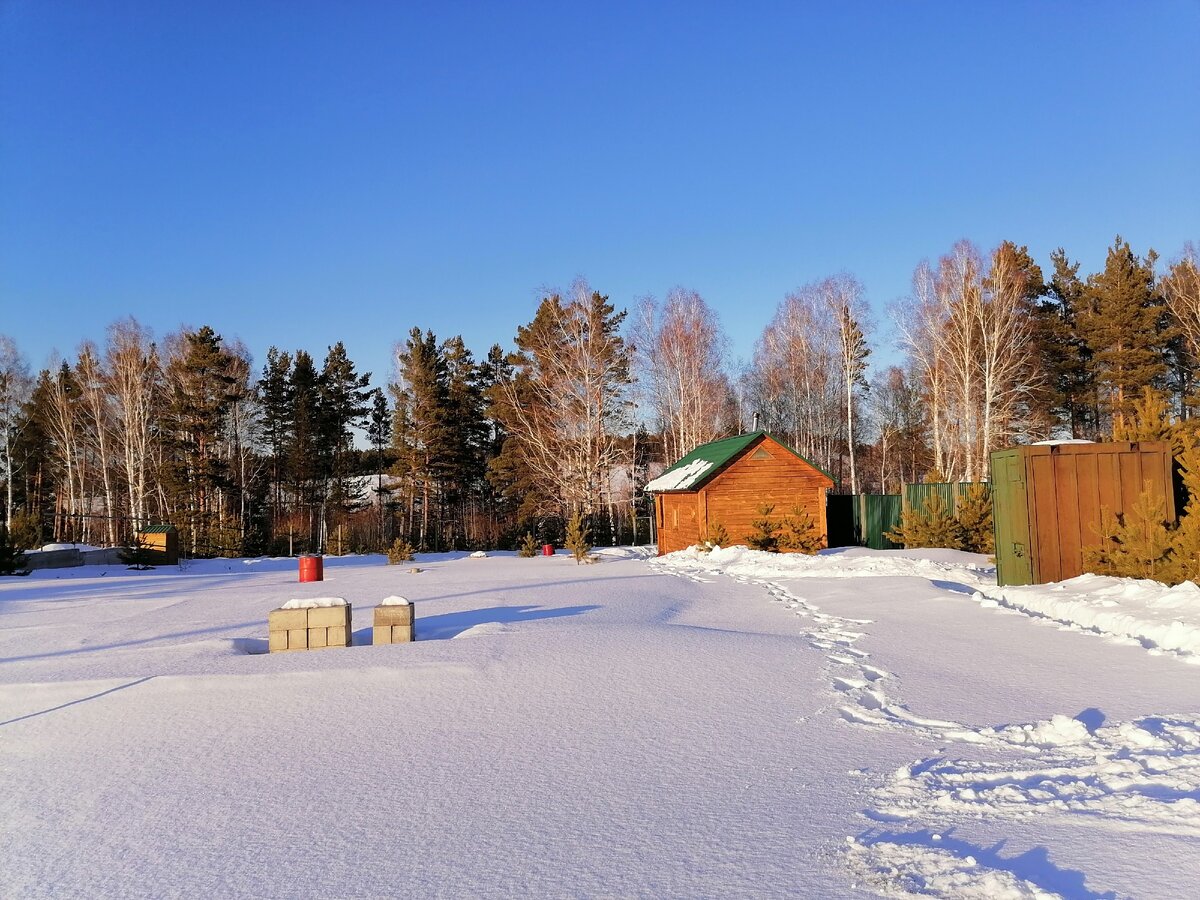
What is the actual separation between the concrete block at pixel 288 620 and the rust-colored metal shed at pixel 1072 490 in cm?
977

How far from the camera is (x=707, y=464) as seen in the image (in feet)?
75.0

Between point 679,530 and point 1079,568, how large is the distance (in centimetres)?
1345

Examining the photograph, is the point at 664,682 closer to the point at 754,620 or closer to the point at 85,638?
the point at 754,620

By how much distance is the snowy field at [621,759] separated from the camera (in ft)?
10.2

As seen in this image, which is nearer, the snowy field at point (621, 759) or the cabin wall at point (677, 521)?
the snowy field at point (621, 759)

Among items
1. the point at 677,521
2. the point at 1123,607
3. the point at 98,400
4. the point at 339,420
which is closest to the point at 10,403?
the point at 98,400

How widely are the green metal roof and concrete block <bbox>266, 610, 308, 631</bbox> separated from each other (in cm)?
1534

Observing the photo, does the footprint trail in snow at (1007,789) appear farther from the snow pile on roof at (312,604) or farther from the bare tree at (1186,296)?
the bare tree at (1186,296)

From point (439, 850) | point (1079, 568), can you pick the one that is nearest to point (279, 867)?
point (439, 850)

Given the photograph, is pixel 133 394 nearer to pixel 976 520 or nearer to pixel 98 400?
pixel 98 400

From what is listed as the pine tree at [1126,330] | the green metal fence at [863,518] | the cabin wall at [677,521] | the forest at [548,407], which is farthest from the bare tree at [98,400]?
the pine tree at [1126,330]

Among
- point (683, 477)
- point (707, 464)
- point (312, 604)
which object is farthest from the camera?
point (683, 477)

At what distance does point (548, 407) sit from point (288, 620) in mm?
23430

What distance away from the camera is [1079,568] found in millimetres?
10953
